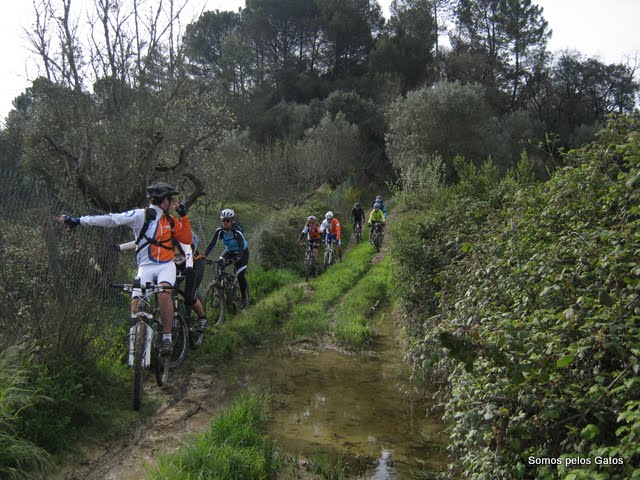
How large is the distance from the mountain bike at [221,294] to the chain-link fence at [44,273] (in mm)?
3671

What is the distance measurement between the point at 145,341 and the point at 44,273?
1.29m

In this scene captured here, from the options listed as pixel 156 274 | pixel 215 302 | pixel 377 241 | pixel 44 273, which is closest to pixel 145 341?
pixel 156 274

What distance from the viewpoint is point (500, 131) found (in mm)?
35188

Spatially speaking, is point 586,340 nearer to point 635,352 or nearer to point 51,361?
point 635,352

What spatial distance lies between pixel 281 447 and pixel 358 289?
25.2 feet

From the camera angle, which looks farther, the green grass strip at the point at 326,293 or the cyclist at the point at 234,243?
the cyclist at the point at 234,243

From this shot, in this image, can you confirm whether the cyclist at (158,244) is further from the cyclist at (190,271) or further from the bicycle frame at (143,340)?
the cyclist at (190,271)

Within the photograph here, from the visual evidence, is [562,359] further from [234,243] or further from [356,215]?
[356,215]

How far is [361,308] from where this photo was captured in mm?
11016

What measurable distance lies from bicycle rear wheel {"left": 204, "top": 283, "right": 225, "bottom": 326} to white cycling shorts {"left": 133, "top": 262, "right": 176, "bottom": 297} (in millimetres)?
3378

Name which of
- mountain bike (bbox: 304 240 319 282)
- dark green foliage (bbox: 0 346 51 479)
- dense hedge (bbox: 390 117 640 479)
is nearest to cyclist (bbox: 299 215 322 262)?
mountain bike (bbox: 304 240 319 282)

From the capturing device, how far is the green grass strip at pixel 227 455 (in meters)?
4.16

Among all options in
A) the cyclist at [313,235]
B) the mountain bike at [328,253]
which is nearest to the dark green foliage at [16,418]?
the cyclist at [313,235]

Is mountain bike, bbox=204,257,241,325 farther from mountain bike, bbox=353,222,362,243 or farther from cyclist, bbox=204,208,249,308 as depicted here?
mountain bike, bbox=353,222,362,243
